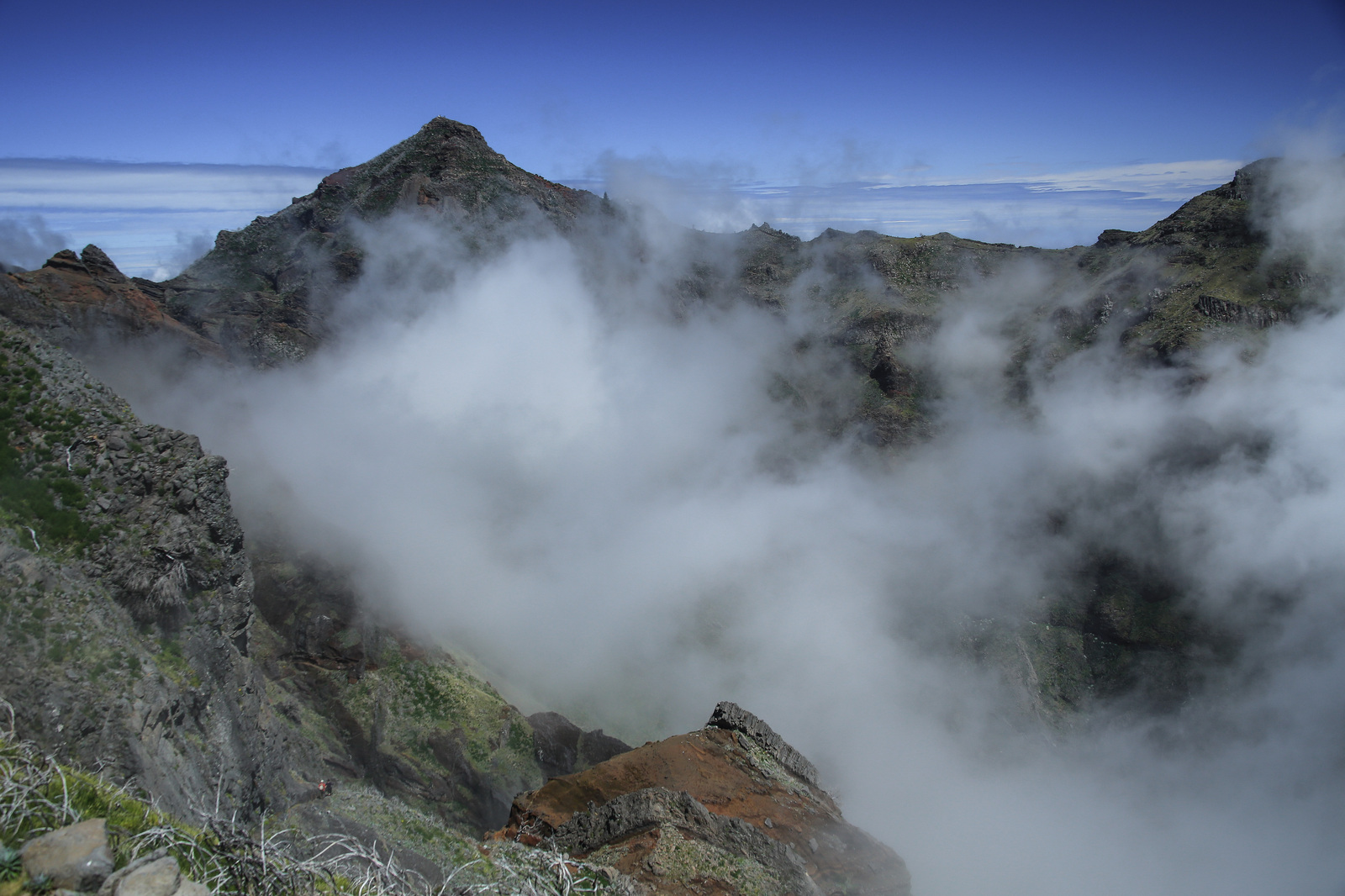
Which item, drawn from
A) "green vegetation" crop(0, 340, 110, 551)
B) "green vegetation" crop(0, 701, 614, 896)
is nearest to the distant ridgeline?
"green vegetation" crop(0, 340, 110, 551)

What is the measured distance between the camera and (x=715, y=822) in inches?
1297

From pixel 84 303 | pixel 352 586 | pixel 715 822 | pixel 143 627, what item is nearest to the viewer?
pixel 143 627

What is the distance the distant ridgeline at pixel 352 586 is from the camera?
2948cm

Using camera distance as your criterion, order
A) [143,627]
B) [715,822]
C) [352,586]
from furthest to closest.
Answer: [352,586] < [715,822] < [143,627]

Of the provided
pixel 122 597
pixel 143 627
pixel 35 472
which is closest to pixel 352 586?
pixel 143 627

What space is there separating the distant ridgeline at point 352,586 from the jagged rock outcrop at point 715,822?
0.20 m

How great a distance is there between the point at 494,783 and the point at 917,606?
8858 cm

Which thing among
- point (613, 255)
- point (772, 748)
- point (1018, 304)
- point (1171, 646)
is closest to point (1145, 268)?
point (1018, 304)

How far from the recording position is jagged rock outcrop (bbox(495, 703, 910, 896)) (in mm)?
29766

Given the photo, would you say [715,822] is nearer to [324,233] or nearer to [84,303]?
[84,303]

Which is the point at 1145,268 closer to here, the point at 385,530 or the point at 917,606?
the point at 917,606

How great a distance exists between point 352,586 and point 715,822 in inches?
2055

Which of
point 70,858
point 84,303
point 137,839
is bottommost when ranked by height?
point 84,303

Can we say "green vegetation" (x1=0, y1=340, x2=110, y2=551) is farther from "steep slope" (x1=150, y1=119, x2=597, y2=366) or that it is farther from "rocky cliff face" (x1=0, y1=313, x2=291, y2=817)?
"steep slope" (x1=150, y1=119, x2=597, y2=366)
